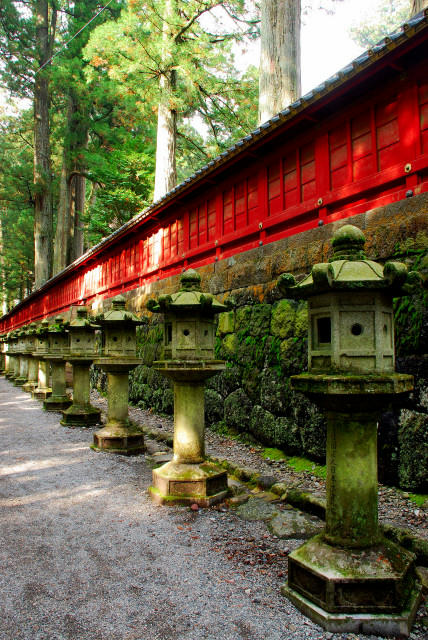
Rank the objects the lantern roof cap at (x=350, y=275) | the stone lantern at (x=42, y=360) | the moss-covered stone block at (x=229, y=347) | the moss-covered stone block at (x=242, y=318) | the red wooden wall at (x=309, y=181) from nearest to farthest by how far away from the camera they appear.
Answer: the lantern roof cap at (x=350, y=275) → the red wooden wall at (x=309, y=181) → the moss-covered stone block at (x=242, y=318) → the moss-covered stone block at (x=229, y=347) → the stone lantern at (x=42, y=360)

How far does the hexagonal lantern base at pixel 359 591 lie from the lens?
2211 millimetres

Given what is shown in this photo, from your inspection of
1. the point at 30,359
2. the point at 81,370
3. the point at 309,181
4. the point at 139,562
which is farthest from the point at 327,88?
the point at 30,359

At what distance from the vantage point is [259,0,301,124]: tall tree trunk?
28.9 feet

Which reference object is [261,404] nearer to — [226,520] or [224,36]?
[226,520]

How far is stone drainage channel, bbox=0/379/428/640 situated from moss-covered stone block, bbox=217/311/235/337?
2.87m

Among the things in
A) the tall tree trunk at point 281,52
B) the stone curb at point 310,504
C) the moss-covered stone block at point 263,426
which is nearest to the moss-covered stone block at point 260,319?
the moss-covered stone block at point 263,426

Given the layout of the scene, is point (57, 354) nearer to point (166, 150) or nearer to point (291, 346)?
point (291, 346)

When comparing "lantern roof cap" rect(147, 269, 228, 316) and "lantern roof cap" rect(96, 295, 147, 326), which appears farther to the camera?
"lantern roof cap" rect(96, 295, 147, 326)

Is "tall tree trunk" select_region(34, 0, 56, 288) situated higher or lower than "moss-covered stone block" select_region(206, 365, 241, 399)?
higher

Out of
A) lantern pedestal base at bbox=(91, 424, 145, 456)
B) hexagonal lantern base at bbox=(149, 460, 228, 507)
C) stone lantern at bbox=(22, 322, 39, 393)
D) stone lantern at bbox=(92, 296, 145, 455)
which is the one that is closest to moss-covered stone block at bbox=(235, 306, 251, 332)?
stone lantern at bbox=(92, 296, 145, 455)

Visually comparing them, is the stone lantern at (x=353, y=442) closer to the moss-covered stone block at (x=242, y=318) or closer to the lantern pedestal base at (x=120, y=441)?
the moss-covered stone block at (x=242, y=318)

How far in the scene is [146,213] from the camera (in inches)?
370

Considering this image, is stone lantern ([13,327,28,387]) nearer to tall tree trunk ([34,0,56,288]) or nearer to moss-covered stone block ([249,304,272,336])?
tall tree trunk ([34,0,56,288])

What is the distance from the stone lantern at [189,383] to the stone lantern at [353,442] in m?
1.63
